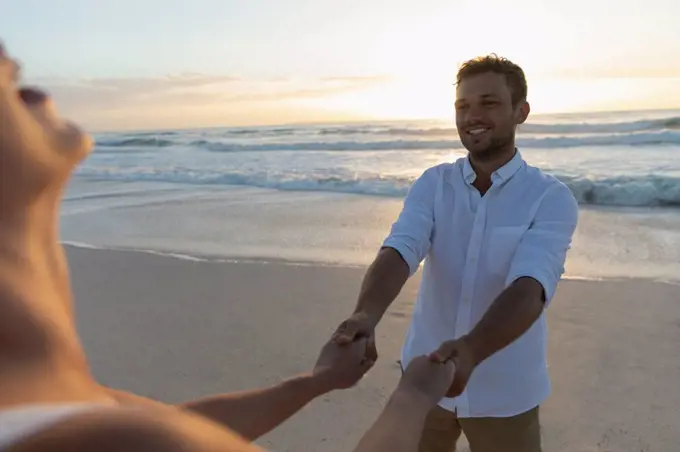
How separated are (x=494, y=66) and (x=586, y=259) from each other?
16.5 ft

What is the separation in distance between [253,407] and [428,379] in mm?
402

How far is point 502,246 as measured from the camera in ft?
7.77

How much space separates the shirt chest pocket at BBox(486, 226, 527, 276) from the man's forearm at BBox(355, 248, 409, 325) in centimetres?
29

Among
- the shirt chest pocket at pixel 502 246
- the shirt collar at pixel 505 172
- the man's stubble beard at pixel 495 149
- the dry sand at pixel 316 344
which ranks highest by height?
the man's stubble beard at pixel 495 149

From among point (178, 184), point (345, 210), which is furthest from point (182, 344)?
point (178, 184)

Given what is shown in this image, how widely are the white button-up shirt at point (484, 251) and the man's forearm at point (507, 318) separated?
0.09 metres

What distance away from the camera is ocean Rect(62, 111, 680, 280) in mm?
7781

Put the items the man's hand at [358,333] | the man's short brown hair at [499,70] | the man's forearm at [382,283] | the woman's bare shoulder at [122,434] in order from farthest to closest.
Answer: the man's short brown hair at [499,70]
the man's forearm at [382,283]
the man's hand at [358,333]
the woman's bare shoulder at [122,434]

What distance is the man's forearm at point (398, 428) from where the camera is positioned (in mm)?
1158

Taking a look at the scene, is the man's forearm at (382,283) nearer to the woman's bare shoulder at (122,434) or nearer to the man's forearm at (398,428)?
the man's forearm at (398,428)

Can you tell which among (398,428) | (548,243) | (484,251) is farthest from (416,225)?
(398,428)

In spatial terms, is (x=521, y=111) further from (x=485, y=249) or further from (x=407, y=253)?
(x=407, y=253)

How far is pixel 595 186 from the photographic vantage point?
11.1 m

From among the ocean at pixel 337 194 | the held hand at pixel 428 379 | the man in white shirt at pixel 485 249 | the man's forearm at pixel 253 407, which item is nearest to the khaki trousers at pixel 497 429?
the man in white shirt at pixel 485 249
